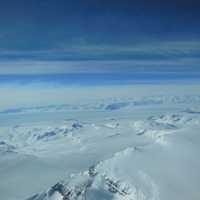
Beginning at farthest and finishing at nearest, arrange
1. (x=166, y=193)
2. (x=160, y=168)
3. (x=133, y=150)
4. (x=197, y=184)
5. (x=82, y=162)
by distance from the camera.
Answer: (x=82, y=162), (x=133, y=150), (x=160, y=168), (x=197, y=184), (x=166, y=193)

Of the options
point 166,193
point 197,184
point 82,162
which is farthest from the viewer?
point 82,162

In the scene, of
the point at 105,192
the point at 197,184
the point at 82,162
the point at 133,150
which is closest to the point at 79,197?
the point at 105,192

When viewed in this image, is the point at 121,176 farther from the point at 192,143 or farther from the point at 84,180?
the point at 192,143

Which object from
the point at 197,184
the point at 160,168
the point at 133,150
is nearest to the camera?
the point at 197,184

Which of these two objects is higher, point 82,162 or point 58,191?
point 58,191

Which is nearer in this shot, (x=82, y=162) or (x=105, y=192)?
(x=105, y=192)

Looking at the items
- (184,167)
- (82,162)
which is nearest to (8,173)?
(82,162)

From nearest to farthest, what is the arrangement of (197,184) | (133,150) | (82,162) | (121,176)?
(197,184)
(121,176)
(133,150)
(82,162)

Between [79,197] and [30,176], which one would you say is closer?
Answer: [79,197]

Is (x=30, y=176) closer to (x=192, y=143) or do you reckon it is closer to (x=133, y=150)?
(x=133, y=150)
